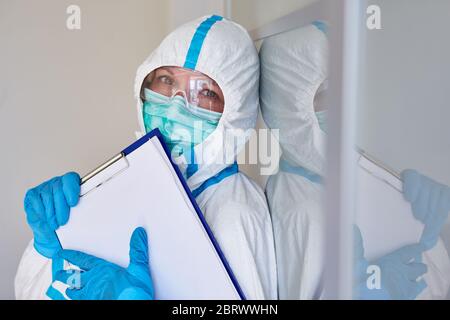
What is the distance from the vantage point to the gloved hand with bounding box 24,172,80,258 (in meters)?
0.84

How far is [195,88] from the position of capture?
3.04 ft

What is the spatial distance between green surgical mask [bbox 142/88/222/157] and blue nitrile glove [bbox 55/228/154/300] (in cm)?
22

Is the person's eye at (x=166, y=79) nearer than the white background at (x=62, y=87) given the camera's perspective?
Yes

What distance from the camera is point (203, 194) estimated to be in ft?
3.14

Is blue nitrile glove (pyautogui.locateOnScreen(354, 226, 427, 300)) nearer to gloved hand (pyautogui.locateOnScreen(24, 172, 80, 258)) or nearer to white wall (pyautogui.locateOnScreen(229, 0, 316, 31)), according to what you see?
white wall (pyautogui.locateOnScreen(229, 0, 316, 31))

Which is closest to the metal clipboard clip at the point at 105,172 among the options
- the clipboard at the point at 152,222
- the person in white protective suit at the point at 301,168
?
the clipboard at the point at 152,222

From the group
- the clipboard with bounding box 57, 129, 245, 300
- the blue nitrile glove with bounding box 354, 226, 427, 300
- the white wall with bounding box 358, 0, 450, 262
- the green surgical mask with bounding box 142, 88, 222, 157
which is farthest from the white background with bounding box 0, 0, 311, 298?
the blue nitrile glove with bounding box 354, 226, 427, 300

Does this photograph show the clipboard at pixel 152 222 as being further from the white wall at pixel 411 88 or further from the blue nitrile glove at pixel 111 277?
the white wall at pixel 411 88

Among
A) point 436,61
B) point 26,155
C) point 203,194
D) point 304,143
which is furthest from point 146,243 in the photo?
point 26,155

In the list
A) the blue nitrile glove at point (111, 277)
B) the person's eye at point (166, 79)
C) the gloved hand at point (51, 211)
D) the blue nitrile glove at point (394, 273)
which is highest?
the person's eye at point (166, 79)

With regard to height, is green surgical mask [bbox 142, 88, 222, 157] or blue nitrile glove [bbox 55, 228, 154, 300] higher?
green surgical mask [bbox 142, 88, 222, 157]

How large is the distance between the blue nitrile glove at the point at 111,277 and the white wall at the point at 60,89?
610 mm

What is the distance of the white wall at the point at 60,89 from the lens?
4.22 ft
